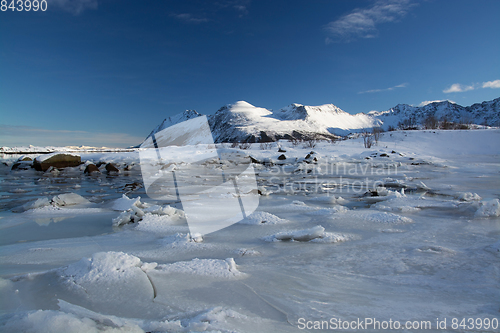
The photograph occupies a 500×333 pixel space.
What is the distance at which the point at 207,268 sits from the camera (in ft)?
4.99

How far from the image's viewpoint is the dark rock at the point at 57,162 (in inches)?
444

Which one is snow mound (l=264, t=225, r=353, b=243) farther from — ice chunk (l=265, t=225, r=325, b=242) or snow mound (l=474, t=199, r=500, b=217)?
snow mound (l=474, t=199, r=500, b=217)

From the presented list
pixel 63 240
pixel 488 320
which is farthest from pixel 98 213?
pixel 488 320

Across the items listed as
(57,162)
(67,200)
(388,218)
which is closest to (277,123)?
(57,162)

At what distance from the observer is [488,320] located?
108cm

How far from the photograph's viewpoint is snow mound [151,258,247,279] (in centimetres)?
148

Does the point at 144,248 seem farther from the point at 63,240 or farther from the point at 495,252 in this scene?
the point at 495,252

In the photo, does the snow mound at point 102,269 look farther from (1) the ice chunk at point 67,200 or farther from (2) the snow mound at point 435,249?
(1) the ice chunk at point 67,200

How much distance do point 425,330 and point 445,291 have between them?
0.44 metres

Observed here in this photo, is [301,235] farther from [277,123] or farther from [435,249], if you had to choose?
[277,123]

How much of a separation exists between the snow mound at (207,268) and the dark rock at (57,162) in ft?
42.9

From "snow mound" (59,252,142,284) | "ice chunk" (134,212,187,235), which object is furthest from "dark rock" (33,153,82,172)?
"snow mound" (59,252,142,284)

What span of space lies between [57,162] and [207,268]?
13.8 metres
